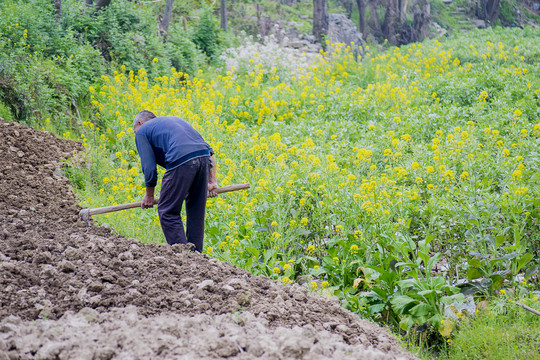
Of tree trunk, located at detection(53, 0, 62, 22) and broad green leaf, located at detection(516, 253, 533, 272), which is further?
tree trunk, located at detection(53, 0, 62, 22)

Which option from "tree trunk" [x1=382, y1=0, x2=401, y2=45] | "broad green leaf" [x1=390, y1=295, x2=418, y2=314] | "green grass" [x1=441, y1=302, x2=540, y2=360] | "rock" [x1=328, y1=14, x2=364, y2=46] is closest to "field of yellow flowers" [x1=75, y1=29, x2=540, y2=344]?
"broad green leaf" [x1=390, y1=295, x2=418, y2=314]

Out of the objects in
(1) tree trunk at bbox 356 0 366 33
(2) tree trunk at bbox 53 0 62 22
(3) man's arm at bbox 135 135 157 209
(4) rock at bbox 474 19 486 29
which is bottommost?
(4) rock at bbox 474 19 486 29

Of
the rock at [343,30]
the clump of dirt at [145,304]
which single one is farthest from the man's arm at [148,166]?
the rock at [343,30]

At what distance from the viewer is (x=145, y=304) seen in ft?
11.5

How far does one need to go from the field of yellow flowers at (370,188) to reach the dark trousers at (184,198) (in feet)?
1.14

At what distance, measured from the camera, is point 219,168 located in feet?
22.7

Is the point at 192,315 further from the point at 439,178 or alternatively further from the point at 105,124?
the point at 105,124

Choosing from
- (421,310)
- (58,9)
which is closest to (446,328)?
(421,310)

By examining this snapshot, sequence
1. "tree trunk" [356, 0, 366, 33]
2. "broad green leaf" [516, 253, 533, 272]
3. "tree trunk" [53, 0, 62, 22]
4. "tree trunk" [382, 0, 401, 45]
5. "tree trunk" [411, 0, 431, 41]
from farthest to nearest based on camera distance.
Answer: "tree trunk" [411, 0, 431, 41] → "tree trunk" [382, 0, 401, 45] → "tree trunk" [356, 0, 366, 33] → "tree trunk" [53, 0, 62, 22] → "broad green leaf" [516, 253, 533, 272]

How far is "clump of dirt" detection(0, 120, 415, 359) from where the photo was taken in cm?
286

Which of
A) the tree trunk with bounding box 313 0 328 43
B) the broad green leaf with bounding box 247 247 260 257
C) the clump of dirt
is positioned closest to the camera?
the clump of dirt

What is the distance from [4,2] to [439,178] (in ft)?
35.7

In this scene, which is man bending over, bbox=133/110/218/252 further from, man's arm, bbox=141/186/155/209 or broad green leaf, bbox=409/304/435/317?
broad green leaf, bbox=409/304/435/317

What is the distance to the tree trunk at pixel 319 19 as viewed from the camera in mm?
22547
